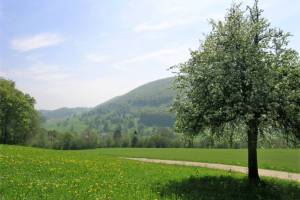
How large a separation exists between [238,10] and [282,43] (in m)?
3.24

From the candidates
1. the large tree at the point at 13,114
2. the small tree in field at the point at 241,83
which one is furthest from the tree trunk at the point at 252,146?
the large tree at the point at 13,114

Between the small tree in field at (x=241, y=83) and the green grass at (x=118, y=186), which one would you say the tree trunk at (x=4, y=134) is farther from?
the small tree in field at (x=241, y=83)

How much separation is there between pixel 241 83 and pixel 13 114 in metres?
80.3

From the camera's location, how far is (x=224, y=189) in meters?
21.4

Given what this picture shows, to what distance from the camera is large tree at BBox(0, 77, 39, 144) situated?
90731 mm

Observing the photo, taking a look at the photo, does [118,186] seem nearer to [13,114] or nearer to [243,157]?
[243,157]

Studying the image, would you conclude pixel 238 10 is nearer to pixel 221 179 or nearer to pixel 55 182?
pixel 221 179

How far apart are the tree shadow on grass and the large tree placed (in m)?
75.0

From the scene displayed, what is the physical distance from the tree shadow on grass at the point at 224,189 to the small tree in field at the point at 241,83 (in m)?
1.48

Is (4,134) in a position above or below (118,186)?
above

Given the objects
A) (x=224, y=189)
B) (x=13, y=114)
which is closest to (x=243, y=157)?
(x=224, y=189)

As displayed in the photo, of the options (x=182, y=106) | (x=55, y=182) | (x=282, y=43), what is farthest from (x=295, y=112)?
(x=55, y=182)

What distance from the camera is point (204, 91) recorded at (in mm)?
21656

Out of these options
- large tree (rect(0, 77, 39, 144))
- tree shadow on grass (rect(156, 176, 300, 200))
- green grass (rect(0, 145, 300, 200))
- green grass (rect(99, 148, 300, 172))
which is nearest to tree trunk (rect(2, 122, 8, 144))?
large tree (rect(0, 77, 39, 144))
